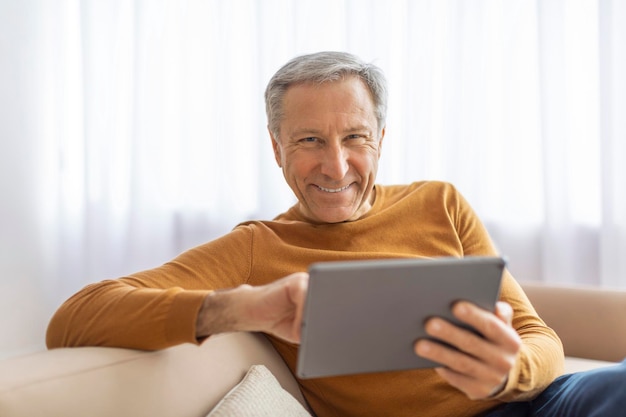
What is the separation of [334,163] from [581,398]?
0.67 metres

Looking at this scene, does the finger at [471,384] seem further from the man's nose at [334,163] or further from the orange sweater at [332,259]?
the man's nose at [334,163]

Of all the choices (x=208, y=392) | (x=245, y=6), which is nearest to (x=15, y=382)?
(x=208, y=392)

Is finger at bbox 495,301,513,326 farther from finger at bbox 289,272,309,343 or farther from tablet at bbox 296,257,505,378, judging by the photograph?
finger at bbox 289,272,309,343

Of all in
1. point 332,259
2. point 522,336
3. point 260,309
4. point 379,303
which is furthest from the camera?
point 332,259

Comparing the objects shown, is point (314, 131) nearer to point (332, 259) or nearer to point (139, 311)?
point (332, 259)

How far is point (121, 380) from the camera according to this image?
114cm

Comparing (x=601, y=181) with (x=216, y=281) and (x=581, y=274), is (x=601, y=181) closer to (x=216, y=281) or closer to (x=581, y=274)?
(x=581, y=274)

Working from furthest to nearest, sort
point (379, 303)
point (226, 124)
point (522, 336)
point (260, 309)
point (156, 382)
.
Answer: point (226, 124), point (522, 336), point (156, 382), point (260, 309), point (379, 303)

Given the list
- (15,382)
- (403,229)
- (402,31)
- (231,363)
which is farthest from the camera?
(402,31)

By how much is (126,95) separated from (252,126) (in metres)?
0.60

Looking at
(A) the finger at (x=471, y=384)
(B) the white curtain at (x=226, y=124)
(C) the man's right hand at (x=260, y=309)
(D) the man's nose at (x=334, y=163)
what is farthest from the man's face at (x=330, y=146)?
(B) the white curtain at (x=226, y=124)

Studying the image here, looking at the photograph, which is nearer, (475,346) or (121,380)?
(475,346)

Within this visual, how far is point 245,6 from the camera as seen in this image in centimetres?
306

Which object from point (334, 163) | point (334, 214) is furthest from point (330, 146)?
point (334, 214)
